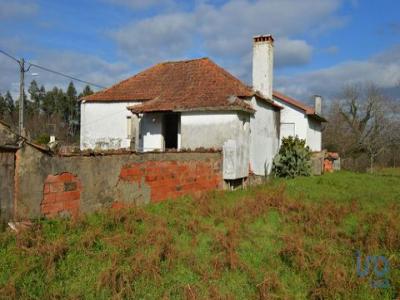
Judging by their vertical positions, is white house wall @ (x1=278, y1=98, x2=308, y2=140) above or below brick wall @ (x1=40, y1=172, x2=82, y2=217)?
above

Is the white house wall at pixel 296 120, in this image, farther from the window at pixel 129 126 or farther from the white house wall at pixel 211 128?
the window at pixel 129 126

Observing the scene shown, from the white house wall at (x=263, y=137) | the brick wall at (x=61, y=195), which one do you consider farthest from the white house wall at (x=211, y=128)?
the brick wall at (x=61, y=195)

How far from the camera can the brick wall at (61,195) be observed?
6582 millimetres

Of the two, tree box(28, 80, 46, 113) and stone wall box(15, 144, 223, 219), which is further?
tree box(28, 80, 46, 113)

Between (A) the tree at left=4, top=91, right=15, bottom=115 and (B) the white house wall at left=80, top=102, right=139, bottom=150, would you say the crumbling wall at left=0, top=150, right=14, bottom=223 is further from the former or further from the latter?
(A) the tree at left=4, top=91, right=15, bottom=115

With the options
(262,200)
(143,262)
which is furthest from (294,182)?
(143,262)

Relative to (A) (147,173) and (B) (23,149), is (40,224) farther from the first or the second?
(A) (147,173)

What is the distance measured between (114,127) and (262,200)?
397 inches

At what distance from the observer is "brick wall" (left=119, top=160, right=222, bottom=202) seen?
893cm

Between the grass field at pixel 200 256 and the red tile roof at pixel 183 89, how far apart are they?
6503mm

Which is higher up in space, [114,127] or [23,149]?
[114,127]

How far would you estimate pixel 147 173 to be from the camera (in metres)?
9.25

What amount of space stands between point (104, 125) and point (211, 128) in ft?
21.3

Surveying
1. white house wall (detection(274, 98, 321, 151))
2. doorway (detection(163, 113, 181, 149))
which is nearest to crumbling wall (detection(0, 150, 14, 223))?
doorway (detection(163, 113, 181, 149))
